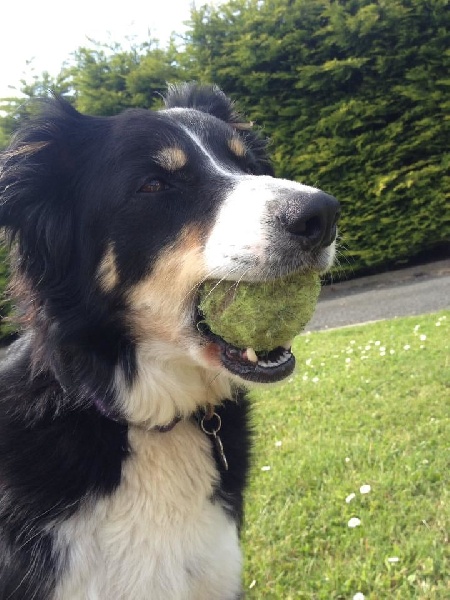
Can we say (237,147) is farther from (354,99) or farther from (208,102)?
(354,99)

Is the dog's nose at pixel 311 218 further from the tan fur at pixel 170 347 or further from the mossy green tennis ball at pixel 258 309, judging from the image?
the tan fur at pixel 170 347

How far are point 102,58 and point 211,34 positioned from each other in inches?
82.4

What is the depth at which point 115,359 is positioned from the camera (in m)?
2.33

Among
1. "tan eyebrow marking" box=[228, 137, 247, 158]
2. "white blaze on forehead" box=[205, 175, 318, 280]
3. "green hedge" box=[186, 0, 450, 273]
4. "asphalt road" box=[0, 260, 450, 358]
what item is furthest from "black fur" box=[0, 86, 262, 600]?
"green hedge" box=[186, 0, 450, 273]

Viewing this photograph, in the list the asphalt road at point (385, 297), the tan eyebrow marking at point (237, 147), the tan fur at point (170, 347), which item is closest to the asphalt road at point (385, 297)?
the asphalt road at point (385, 297)

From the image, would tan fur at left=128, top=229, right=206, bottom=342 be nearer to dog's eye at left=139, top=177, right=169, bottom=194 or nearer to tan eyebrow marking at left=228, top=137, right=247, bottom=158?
dog's eye at left=139, top=177, right=169, bottom=194

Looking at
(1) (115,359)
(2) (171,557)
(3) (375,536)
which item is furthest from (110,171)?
(3) (375,536)

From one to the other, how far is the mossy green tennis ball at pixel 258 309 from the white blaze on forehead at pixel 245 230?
0.07 metres

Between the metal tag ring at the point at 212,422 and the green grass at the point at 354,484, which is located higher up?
the metal tag ring at the point at 212,422

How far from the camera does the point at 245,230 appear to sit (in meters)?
2.04

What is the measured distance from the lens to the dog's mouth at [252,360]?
211 centimetres

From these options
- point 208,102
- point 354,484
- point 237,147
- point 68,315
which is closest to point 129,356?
point 68,315

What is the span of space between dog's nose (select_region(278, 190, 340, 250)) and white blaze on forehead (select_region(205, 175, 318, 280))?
0.11 feet

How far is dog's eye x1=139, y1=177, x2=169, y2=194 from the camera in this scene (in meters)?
2.34
